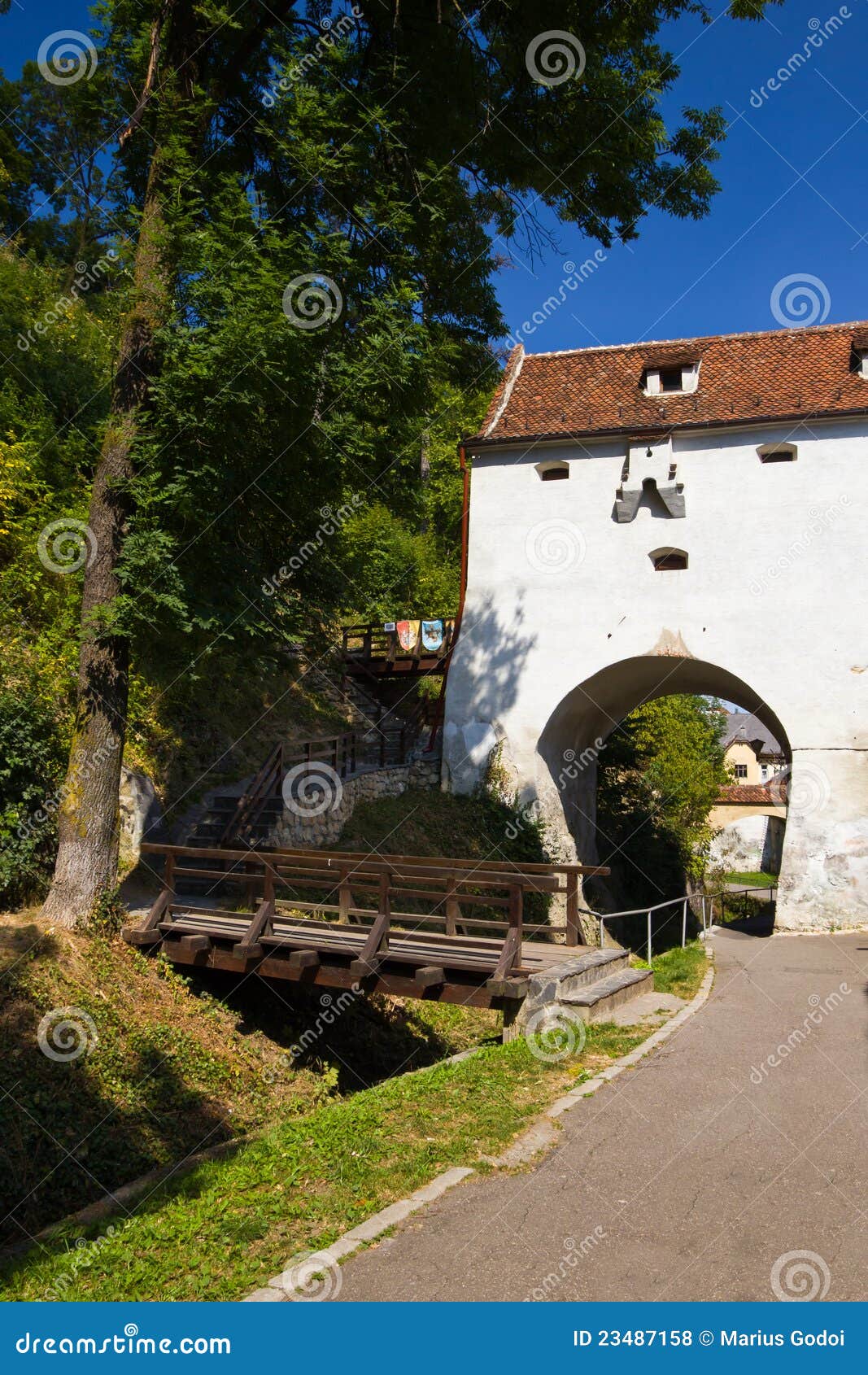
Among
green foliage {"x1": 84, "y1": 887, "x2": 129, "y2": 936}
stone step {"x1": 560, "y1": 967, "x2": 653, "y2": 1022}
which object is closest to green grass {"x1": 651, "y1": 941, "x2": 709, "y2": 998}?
stone step {"x1": 560, "y1": 967, "x2": 653, "y2": 1022}

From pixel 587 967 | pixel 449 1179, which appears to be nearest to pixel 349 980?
pixel 587 967

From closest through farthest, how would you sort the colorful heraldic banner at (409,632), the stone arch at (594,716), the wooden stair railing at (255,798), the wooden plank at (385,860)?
the wooden plank at (385,860), the wooden stair railing at (255,798), the stone arch at (594,716), the colorful heraldic banner at (409,632)

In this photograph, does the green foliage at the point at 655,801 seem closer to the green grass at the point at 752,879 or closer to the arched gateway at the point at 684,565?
the arched gateway at the point at 684,565

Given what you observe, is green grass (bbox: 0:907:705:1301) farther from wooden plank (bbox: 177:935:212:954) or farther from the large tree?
the large tree

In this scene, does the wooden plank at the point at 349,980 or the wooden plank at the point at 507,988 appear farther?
the wooden plank at the point at 349,980

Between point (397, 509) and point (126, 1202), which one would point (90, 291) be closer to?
point (397, 509)

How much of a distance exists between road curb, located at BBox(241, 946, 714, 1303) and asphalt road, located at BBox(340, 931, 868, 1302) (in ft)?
0.34

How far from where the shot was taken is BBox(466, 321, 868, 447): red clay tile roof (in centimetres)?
1900

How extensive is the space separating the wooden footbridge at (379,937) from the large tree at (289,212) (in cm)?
141

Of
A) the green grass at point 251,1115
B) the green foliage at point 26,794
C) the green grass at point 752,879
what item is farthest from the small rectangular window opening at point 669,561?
the green grass at point 752,879

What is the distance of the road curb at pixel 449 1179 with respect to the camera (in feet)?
14.8

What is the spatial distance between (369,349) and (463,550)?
10.4 m

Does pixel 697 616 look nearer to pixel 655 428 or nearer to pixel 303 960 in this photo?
pixel 655 428

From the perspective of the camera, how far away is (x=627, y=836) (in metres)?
27.6
